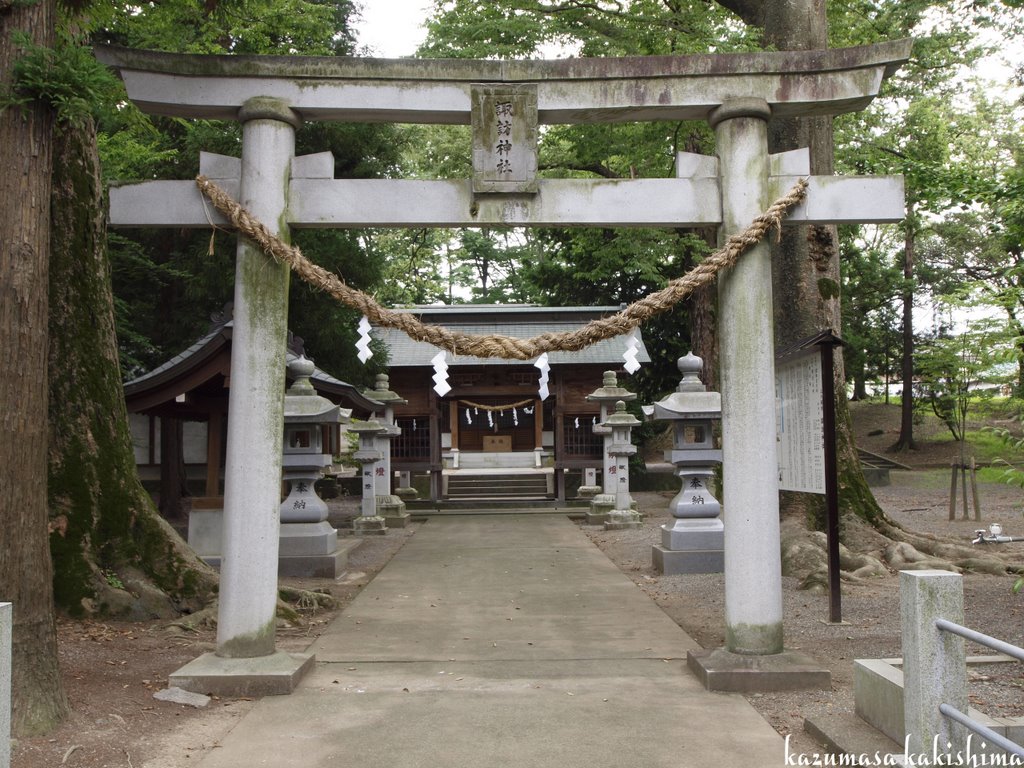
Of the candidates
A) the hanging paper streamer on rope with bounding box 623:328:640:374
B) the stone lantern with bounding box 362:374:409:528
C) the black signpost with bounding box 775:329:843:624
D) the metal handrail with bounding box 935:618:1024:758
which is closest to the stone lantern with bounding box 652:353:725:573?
the hanging paper streamer on rope with bounding box 623:328:640:374

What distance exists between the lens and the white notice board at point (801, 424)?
22.7 ft

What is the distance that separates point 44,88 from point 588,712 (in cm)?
468

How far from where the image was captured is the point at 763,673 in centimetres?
550

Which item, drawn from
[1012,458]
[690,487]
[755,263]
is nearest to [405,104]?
[755,263]

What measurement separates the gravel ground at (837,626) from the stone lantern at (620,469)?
2.00 meters

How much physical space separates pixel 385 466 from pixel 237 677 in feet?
46.1

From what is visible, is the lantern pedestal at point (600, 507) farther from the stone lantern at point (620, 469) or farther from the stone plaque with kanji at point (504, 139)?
the stone plaque with kanji at point (504, 139)

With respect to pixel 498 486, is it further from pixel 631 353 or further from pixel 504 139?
pixel 504 139

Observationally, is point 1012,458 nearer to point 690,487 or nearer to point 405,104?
point 690,487

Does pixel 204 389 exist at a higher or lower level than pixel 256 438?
higher

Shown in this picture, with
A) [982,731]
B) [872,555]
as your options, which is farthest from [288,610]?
[872,555]

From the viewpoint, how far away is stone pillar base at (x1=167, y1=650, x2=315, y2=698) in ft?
17.7

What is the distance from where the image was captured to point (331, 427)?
42.7 ft

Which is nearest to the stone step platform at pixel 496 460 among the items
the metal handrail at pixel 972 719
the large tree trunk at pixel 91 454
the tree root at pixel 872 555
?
the tree root at pixel 872 555
